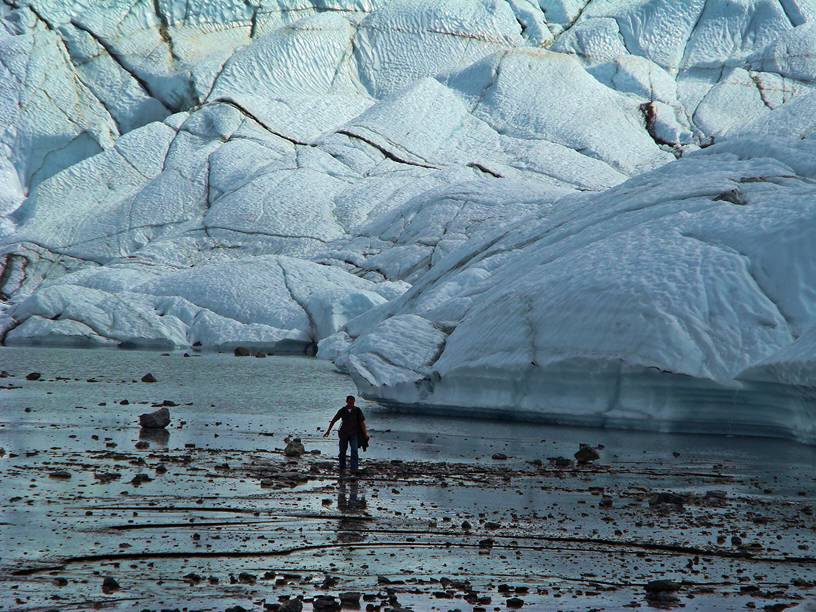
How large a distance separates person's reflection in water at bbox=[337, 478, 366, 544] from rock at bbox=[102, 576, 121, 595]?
189cm

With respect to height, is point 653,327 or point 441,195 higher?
point 441,195

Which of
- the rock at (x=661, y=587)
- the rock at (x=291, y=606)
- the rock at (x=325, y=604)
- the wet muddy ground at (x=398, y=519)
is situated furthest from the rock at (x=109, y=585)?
the rock at (x=661, y=587)

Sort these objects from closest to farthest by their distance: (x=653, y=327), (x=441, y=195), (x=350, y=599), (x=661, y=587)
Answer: (x=350, y=599)
(x=661, y=587)
(x=653, y=327)
(x=441, y=195)

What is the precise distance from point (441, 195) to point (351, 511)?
97.0 ft

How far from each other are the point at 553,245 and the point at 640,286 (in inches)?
160

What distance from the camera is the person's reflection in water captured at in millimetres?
8614

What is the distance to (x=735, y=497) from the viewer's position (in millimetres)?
10961

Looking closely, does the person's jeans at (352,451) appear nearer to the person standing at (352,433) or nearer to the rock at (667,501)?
the person standing at (352,433)

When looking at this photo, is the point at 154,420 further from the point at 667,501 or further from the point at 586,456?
the point at 667,501

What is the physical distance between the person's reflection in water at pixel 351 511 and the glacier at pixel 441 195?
543 cm

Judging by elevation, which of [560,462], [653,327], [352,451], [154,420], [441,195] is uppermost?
[441,195]

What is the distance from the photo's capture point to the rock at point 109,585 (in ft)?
22.2

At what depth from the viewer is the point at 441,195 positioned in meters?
38.7

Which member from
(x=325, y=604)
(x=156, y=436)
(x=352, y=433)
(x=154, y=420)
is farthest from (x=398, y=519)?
(x=154, y=420)
